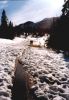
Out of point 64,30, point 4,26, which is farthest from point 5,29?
point 64,30

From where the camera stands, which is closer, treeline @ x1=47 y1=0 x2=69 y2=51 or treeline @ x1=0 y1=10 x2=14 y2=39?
treeline @ x1=47 y1=0 x2=69 y2=51

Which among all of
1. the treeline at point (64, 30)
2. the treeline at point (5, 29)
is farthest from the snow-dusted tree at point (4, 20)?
the treeline at point (64, 30)

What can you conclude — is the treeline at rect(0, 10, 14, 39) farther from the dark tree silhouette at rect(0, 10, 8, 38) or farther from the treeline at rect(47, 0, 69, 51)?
the treeline at rect(47, 0, 69, 51)

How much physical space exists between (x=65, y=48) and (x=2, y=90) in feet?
56.9

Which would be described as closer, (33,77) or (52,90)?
(52,90)

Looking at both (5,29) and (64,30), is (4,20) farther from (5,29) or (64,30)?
(64,30)

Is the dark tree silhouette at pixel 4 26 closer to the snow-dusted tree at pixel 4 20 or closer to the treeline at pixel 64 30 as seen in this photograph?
the snow-dusted tree at pixel 4 20

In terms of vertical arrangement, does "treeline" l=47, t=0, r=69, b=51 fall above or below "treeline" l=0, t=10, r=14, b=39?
below

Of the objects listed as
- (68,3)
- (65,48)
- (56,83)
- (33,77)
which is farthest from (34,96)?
(68,3)

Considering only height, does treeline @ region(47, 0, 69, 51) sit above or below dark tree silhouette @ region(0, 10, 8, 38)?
below

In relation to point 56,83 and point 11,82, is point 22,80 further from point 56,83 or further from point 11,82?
point 56,83

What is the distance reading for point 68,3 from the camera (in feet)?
85.9

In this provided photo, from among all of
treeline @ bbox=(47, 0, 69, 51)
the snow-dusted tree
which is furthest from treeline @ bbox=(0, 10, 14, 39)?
treeline @ bbox=(47, 0, 69, 51)

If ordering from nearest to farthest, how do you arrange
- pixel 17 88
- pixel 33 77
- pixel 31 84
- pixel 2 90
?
pixel 2 90 < pixel 17 88 < pixel 31 84 < pixel 33 77
